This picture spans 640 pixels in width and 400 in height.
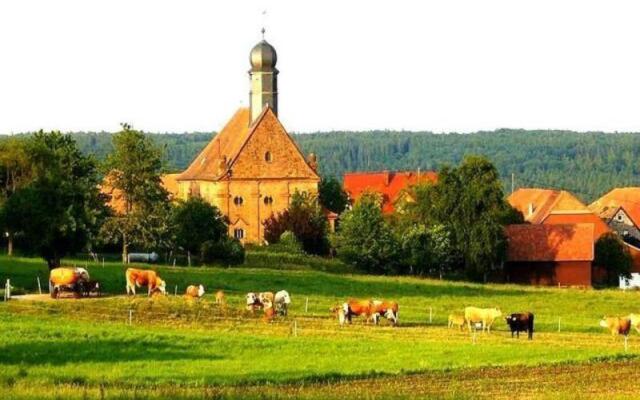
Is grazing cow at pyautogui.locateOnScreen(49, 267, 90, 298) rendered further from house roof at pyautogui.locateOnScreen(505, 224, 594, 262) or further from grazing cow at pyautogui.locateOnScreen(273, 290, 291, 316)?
house roof at pyautogui.locateOnScreen(505, 224, 594, 262)

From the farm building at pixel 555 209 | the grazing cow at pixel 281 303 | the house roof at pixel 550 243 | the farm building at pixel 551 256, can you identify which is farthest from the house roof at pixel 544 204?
the grazing cow at pixel 281 303

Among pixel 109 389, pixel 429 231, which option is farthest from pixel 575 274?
pixel 109 389

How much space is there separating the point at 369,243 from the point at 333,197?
108 feet

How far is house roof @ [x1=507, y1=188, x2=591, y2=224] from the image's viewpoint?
126812mm

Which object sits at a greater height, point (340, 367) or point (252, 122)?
point (252, 122)

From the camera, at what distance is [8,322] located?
5284cm

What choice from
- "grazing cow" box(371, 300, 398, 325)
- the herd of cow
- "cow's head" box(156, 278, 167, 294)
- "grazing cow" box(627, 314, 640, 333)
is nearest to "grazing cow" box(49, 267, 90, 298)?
the herd of cow

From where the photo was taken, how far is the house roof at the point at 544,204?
12681 cm

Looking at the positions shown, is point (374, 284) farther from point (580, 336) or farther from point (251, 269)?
point (580, 336)

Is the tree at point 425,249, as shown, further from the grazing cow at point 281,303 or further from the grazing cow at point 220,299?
the grazing cow at point 281,303

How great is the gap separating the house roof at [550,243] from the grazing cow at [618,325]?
46386mm

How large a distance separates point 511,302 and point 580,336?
17627 mm

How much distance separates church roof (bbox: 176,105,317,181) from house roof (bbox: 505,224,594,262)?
54.4 feet

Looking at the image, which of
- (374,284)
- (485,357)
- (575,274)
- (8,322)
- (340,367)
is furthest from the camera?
(575,274)
